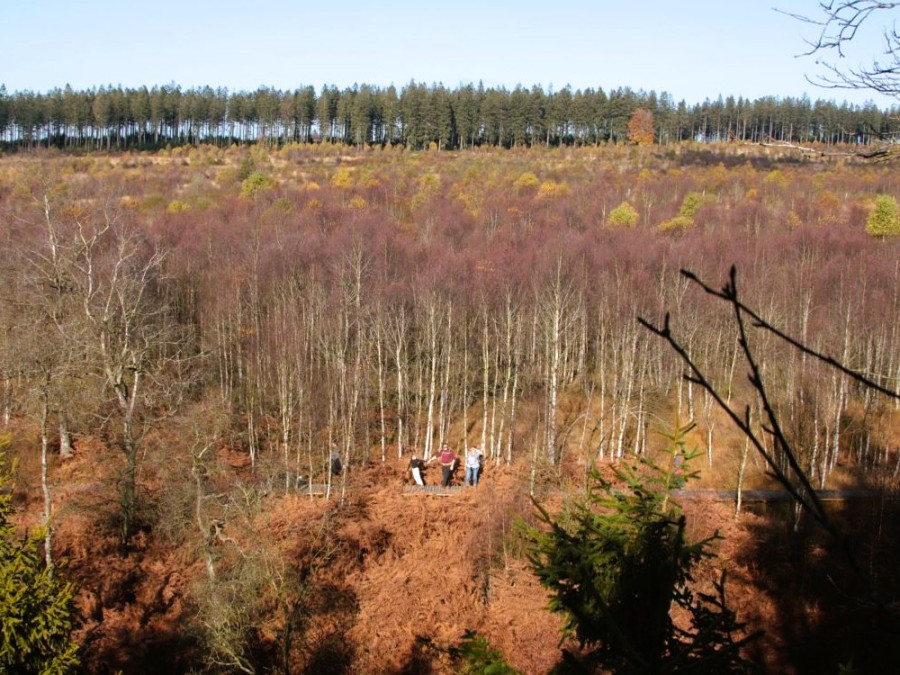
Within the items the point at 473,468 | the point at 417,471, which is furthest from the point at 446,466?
the point at 417,471

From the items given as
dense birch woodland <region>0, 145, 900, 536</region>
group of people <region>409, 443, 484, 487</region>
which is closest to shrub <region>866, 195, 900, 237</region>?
dense birch woodland <region>0, 145, 900, 536</region>

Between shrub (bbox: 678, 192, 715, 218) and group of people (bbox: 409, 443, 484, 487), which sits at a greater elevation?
shrub (bbox: 678, 192, 715, 218)

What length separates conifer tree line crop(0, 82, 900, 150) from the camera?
8900 centimetres

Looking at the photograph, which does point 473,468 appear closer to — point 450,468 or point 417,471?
point 450,468

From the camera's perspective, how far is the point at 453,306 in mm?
30250

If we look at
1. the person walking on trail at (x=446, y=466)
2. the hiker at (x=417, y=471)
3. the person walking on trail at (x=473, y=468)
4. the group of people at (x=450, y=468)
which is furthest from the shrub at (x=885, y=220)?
the hiker at (x=417, y=471)

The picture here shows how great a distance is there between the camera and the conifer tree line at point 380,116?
89.0 m

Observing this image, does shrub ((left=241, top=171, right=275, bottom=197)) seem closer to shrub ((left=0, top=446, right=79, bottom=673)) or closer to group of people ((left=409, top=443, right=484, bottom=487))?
group of people ((left=409, top=443, right=484, bottom=487))

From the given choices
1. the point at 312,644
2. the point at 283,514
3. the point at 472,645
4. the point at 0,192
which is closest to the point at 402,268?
the point at 283,514

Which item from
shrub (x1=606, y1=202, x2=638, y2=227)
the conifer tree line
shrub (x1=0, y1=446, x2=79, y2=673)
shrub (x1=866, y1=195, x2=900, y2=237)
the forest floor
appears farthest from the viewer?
the conifer tree line

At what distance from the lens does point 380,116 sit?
95.2 metres

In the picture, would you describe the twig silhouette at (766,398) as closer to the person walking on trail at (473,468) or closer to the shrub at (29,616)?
the shrub at (29,616)

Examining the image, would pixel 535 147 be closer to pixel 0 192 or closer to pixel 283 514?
pixel 0 192

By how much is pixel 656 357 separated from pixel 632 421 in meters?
3.02
